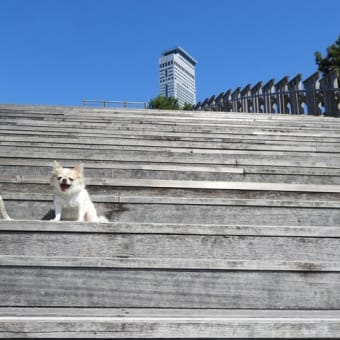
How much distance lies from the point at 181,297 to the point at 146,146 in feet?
7.82

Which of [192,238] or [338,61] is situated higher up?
[338,61]

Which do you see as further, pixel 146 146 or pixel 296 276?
pixel 146 146

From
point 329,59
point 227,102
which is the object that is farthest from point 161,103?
point 227,102

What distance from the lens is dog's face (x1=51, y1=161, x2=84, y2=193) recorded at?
2350mm

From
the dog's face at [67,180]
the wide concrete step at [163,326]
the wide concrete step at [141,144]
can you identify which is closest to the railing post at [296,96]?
the wide concrete step at [141,144]

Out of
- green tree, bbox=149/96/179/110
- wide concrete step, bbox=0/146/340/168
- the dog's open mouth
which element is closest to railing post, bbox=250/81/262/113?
wide concrete step, bbox=0/146/340/168

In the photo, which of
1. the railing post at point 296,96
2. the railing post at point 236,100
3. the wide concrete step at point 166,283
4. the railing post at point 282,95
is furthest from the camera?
the railing post at point 236,100

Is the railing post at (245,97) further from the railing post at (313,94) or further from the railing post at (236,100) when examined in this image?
the railing post at (313,94)

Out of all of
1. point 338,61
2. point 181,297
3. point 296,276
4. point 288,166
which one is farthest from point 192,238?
point 338,61

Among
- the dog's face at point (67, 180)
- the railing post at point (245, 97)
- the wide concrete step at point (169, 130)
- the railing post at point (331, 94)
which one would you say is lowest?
the dog's face at point (67, 180)

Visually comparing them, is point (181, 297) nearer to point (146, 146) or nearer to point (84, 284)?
point (84, 284)

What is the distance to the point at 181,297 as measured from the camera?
1604mm

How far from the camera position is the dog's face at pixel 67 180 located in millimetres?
2350

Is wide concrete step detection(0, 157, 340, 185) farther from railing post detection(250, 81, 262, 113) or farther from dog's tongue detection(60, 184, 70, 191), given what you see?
railing post detection(250, 81, 262, 113)
